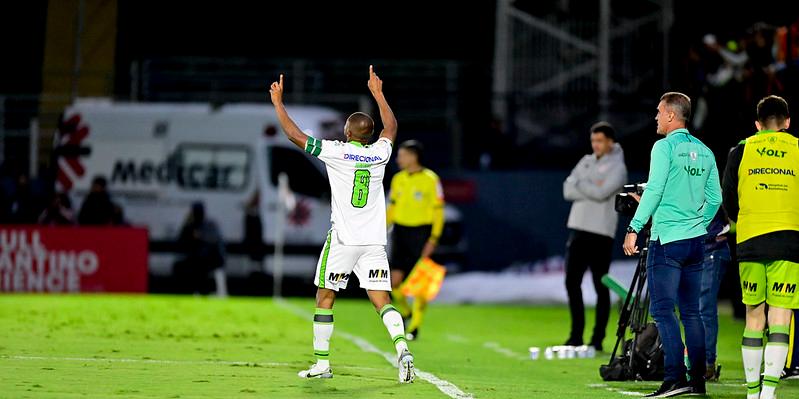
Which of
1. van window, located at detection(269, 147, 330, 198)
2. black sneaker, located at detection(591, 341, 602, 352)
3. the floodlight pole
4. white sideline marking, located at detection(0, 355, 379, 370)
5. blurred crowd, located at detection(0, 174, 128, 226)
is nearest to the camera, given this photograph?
white sideline marking, located at detection(0, 355, 379, 370)

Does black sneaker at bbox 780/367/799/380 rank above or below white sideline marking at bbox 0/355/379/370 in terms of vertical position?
above

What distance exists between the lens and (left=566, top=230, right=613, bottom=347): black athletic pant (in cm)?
1423

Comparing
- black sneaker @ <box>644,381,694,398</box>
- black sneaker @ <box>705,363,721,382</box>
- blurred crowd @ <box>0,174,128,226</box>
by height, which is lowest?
black sneaker @ <box>705,363,721,382</box>

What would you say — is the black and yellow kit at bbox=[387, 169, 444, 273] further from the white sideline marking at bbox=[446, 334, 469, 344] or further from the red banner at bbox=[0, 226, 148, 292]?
the red banner at bbox=[0, 226, 148, 292]

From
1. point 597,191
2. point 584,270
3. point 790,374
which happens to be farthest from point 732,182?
point 584,270

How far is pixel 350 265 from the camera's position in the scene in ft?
35.9

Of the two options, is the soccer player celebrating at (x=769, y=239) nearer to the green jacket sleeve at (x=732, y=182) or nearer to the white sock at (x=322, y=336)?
the green jacket sleeve at (x=732, y=182)

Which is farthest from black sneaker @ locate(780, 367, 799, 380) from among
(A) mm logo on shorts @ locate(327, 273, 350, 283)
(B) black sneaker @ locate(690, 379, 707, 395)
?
(A) mm logo on shorts @ locate(327, 273, 350, 283)

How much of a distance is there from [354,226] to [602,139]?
158 inches

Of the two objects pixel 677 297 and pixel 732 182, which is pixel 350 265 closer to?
pixel 677 297

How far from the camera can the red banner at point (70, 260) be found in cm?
2294

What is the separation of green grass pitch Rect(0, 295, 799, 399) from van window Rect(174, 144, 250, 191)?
11.8 ft

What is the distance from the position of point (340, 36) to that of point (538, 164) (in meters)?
7.50

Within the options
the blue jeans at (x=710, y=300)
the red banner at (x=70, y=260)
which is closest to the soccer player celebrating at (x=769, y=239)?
the blue jeans at (x=710, y=300)
